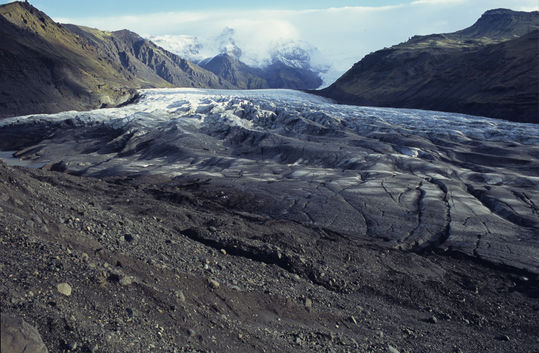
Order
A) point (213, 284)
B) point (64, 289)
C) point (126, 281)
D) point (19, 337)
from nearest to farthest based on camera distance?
point (19, 337) < point (64, 289) < point (126, 281) < point (213, 284)

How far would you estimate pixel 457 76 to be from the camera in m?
60.1

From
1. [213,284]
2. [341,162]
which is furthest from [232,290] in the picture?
[341,162]

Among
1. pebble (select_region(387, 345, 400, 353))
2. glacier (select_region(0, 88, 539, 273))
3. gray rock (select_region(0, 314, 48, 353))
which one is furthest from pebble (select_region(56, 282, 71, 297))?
glacier (select_region(0, 88, 539, 273))

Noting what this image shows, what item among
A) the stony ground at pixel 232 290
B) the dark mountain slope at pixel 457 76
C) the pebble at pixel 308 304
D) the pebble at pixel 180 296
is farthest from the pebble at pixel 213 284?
the dark mountain slope at pixel 457 76

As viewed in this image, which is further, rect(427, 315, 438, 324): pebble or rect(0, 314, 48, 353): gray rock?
rect(427, 315, 438, 324): pebble

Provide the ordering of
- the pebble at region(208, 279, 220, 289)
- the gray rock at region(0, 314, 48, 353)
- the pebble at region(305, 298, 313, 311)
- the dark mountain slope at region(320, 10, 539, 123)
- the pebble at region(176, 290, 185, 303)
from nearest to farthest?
1. the gray rock at region(0, 314, 48, 353)
2. the pebble at region(176, 290, 185, 303)
3. the pebble at region(208, 279, 220, 289)
4. the pebble at region(305, 298, 313, 311)
5. the dark mountain slope at region(320, 10, 539, 123)

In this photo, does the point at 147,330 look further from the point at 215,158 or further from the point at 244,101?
the point at 244,101

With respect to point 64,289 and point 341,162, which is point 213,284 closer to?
point 64,289

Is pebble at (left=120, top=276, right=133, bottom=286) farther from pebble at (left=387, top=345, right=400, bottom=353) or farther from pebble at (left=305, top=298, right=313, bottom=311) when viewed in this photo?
pebble at (left=387, top=345, right=400, bottom=353)

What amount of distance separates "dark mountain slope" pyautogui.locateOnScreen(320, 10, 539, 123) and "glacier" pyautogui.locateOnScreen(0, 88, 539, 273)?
10556mm

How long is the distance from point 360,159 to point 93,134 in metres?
27.6

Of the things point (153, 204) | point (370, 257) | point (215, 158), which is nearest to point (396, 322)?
point (370, 257)

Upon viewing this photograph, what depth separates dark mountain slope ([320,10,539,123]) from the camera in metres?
49.4

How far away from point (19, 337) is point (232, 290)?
4.14 m
